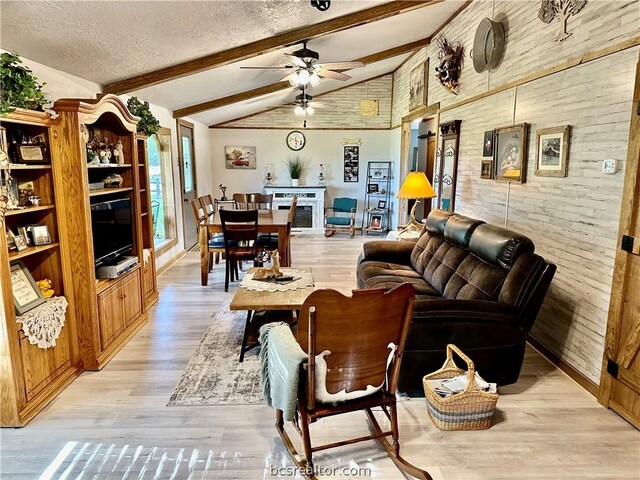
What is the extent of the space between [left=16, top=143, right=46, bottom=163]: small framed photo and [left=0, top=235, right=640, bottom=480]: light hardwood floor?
147 centimetres

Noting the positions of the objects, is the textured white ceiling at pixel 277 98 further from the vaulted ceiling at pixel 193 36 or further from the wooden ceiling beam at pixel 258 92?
the vaulted ceiling at pixel 193 36

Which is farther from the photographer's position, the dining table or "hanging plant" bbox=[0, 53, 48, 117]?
the dining table

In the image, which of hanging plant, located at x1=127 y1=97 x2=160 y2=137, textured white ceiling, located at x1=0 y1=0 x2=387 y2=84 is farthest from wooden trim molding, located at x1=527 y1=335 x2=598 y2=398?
hanging plant, located at x1=127 y1=97 x2=160 y2=137

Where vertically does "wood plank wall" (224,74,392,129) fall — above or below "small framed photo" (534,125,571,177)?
above

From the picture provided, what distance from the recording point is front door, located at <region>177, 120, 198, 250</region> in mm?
6608

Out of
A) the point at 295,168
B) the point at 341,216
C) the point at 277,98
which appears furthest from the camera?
the point at 341,216

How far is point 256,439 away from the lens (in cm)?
222

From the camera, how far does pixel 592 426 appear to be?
2338 mm

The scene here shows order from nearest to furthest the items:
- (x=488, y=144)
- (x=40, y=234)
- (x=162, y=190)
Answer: (x=40, y=234)
(x=488, y=144)
(x=162, y=190)

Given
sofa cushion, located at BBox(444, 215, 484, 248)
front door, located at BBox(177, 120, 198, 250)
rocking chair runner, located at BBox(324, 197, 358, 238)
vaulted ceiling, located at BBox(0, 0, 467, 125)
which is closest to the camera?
vaulted ceiling, located at BBox(0, 0, 467, 125)

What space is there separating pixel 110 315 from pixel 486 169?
3700 mm

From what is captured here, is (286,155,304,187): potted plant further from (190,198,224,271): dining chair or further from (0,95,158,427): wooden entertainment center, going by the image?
(0,95,158,427): wooden entertainment center

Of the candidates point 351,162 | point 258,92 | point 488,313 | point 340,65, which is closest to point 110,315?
point 488,313

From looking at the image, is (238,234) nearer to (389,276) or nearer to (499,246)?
(389,276)
